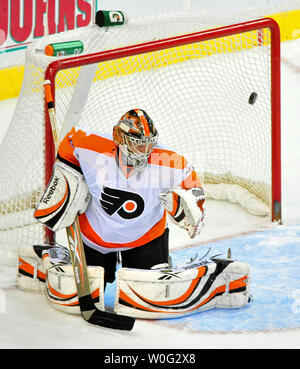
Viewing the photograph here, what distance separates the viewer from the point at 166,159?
3.91 meters

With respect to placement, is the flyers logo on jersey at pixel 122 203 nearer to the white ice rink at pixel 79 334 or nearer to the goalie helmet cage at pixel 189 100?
the white ice rink at pixel 79 334

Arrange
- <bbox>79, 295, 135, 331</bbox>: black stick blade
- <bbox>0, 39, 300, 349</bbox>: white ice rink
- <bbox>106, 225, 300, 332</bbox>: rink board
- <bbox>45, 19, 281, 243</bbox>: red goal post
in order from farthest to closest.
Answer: <bbox>45, 19, 281, 243</bbox>: red goal post
<bbox>106, 225, 300, 332</bbox>: rink board
<bbox>79, 295, 135, 331</bbox>: black stick blade
<bbox>0, 39, 300, 349</bbox>: white ice rink

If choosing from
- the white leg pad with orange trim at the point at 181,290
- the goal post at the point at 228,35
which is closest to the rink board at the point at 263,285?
the white leg pad with orange trim at the point at 181,290

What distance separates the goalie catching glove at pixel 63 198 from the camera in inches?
153

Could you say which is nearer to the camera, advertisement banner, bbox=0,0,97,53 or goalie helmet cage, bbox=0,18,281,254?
goalie helmet cage, bbox=0,18,281,254

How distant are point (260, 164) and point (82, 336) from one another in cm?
198

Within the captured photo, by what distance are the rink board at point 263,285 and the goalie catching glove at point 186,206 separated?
0.36 metres

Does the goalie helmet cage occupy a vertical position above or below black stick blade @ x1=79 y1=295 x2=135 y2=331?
above

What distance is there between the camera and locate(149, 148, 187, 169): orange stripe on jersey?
3900 millimetres

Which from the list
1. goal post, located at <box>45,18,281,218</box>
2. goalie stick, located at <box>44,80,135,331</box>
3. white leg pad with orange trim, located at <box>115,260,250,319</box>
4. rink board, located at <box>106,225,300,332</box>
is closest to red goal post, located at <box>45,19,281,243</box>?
goal post, located at <box>45,18,281,218</box>

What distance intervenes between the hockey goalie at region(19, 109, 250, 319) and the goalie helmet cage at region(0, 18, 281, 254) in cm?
50

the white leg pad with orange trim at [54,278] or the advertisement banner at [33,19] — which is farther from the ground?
the advertisement banner at [33,19]

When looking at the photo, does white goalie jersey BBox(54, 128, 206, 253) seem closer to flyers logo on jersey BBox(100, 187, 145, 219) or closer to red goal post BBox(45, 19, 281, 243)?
flyers logo on jersey BBox(100, 187, 145, 219)

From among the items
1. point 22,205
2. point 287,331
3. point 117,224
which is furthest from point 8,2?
point 287,331
